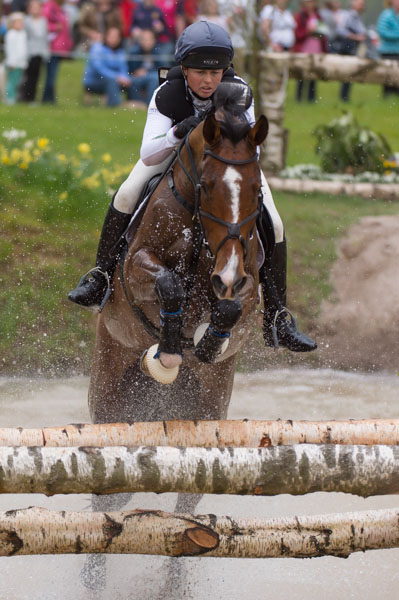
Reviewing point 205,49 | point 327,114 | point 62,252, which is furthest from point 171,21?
point 205,49

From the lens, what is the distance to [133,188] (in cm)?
522

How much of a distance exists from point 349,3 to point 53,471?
50.6 ft

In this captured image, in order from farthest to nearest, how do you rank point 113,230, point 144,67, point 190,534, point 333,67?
point 144,67 < point 333,67 < point 113,230 < point 190,534

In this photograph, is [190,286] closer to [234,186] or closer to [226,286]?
[226,286]

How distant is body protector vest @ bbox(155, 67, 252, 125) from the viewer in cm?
488

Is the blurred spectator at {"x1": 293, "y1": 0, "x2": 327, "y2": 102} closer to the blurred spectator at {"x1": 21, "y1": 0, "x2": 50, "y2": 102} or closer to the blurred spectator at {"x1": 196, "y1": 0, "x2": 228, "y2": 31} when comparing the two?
the blurred spectator at {"x1": 196, "y1": 0, "x2": 228, "y2": 31}

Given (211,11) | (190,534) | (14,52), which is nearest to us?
(190,534)

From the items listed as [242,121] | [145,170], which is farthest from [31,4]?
[242,121]

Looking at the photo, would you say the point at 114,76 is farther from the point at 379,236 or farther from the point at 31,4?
the point at 379,236

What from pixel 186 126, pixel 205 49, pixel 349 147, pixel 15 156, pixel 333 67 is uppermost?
pixel 205 49

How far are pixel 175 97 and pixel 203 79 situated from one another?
0.20 meters

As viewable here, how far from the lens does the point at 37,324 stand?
9203 mm

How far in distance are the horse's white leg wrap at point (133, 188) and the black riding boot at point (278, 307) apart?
0.79 m

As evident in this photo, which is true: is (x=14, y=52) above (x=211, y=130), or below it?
below
